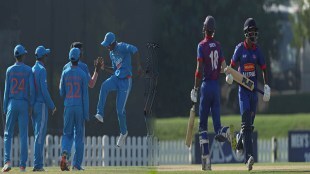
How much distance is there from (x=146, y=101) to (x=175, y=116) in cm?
2623

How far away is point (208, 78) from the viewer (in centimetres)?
2241

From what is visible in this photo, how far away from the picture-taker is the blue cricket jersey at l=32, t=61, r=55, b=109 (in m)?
24.5

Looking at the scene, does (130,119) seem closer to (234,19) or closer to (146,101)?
(146,101)

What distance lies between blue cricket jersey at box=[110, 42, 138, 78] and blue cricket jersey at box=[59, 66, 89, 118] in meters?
0.84

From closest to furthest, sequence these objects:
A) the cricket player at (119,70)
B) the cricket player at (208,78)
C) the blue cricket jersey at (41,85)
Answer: the cricket player at (208,78) → the blue cricket jersey at (41,85) → the cricket player at (119,70)

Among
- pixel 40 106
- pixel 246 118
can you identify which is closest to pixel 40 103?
pixel 40 106

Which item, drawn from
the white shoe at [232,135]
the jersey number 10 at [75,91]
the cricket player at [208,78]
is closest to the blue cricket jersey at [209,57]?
the cricket player at [208,78]

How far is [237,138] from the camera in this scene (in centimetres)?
2294

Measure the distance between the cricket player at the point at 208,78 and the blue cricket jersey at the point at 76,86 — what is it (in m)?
2.84

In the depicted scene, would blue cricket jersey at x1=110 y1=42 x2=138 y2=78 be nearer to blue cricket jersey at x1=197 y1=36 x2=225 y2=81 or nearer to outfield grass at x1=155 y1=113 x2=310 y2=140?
blue cricket jersey at x1=197 y1=36 x2=225 y2=81

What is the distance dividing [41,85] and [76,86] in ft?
2.33

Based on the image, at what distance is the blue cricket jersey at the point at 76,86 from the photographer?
24281 mm

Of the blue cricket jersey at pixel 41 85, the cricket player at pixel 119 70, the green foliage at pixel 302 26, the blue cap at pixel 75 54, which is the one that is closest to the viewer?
the blue cap at pixel 75 54

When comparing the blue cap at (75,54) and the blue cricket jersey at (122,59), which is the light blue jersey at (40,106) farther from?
the blue cricket jersey at (122,59)
